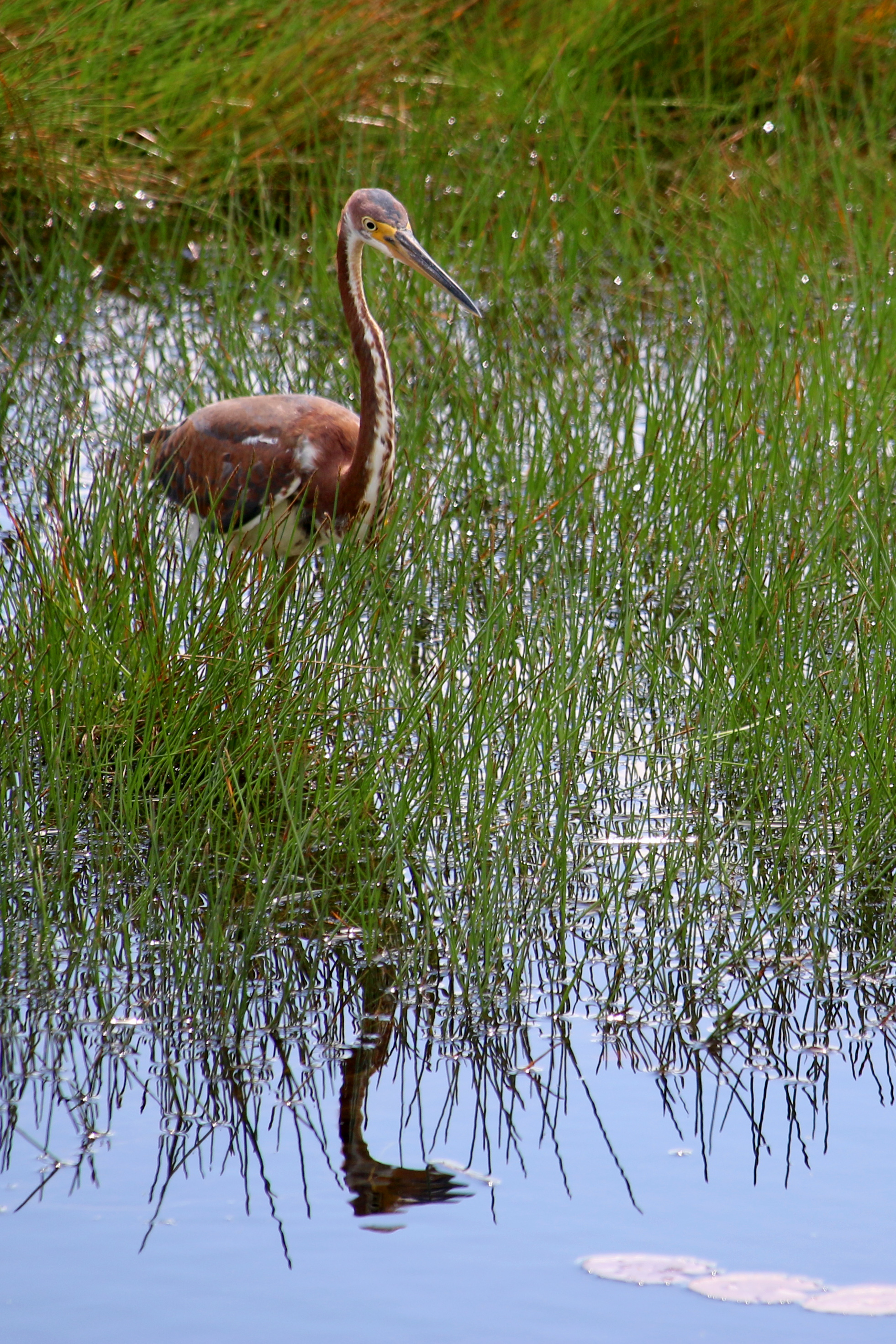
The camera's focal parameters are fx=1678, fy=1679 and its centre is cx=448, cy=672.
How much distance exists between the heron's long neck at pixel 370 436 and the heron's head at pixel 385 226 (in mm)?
84

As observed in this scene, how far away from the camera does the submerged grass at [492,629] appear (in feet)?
10.2

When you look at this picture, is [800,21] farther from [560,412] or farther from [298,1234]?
[298,1234]

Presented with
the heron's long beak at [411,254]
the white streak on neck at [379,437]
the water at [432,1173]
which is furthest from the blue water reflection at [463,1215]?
the heron's long beak at [411,254]

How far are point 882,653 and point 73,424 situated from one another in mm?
2645

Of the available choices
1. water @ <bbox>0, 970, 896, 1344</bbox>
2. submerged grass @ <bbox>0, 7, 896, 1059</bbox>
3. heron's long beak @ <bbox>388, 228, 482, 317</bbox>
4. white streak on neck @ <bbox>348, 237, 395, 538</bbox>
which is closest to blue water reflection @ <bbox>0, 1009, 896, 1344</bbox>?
water @ <bbox>0, 970, 896, 1344</bbox>

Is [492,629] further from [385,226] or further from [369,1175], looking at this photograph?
[385,226]

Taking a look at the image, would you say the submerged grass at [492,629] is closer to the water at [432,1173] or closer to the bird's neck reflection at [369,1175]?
the water at [432,1173]

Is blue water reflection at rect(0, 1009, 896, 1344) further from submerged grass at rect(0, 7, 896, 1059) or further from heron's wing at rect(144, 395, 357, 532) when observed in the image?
heron's wing at rect(144, 395, 357, 532)

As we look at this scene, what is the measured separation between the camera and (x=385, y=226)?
4.46 meters

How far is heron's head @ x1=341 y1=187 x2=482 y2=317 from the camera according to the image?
4449mm

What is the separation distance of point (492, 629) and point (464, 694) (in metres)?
0.18

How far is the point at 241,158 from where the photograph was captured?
7.51m

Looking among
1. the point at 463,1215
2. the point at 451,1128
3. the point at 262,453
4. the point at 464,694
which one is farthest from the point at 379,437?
the point at 463,1215

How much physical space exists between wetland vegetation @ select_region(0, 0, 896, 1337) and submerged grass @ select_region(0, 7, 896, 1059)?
0.02 m
